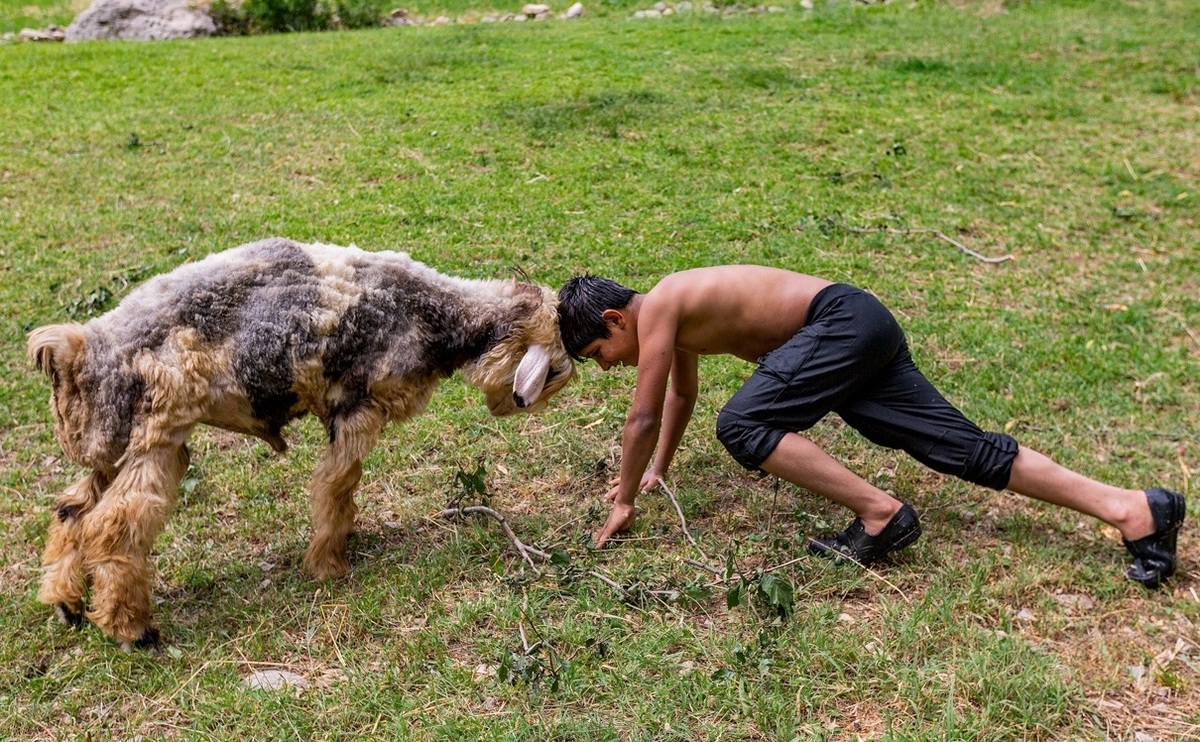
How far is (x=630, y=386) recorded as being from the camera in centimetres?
622

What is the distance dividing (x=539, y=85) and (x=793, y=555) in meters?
8.27

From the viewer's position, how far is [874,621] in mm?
4285

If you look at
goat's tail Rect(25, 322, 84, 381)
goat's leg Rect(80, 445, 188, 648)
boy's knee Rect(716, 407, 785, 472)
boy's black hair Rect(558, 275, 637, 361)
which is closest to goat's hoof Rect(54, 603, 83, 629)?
goat's leg Rect(80, 445, 188, 648)

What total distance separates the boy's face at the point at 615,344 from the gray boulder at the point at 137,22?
13.5m

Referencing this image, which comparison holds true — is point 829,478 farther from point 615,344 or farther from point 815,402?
point 615,344

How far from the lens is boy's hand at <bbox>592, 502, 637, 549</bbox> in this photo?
479 cm

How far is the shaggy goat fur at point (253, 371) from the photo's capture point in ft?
13.3

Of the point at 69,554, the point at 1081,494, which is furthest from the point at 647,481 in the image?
the point at 69,554

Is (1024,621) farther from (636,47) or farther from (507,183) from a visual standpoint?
(636,47)

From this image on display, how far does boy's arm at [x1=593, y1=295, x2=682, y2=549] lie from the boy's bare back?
33 mm

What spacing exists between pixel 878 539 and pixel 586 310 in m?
1.69

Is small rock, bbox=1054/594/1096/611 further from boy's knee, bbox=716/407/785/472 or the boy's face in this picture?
the boy's face

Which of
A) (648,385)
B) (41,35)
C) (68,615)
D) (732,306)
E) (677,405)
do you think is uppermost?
(41,35)

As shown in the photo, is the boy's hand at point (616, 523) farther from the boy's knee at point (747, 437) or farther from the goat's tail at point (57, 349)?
the goat's tail at point (57, 349)
